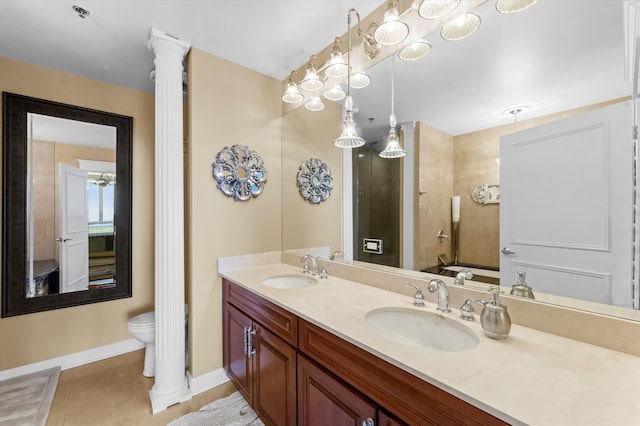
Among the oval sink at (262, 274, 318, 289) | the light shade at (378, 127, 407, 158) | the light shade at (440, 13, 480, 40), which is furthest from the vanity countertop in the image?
the light shade at (440, 13, 480, 40)

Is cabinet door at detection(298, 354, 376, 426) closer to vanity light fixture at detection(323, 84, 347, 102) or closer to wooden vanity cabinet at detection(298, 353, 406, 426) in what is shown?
wooden vanity cabinet at detection(298, 353, 406, 426)

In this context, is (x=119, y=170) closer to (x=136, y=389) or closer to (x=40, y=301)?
(x=40, y=301)

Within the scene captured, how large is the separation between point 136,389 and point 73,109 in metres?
2.40

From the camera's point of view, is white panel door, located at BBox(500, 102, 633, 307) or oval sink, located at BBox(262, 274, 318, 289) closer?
white panel door, located at BBox(500, 102, 633, 307)

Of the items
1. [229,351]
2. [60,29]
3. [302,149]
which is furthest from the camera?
[302,149]

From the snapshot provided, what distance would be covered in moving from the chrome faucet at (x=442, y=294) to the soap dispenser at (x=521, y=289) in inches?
9.7

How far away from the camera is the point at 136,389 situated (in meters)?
1.98

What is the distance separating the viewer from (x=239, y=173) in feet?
7.04

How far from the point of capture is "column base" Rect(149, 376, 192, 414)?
1.75m

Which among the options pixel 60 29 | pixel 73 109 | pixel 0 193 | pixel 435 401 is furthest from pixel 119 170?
pixel 435 401

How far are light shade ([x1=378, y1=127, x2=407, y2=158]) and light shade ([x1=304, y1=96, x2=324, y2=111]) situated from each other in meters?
0.76

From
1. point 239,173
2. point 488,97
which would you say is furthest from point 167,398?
point 488,97

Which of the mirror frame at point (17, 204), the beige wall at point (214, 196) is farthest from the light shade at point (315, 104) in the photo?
the mirror frame at point (17, 204)

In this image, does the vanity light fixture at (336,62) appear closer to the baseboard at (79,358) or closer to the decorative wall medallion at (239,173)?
the decorative wall medallion at (239,173)
